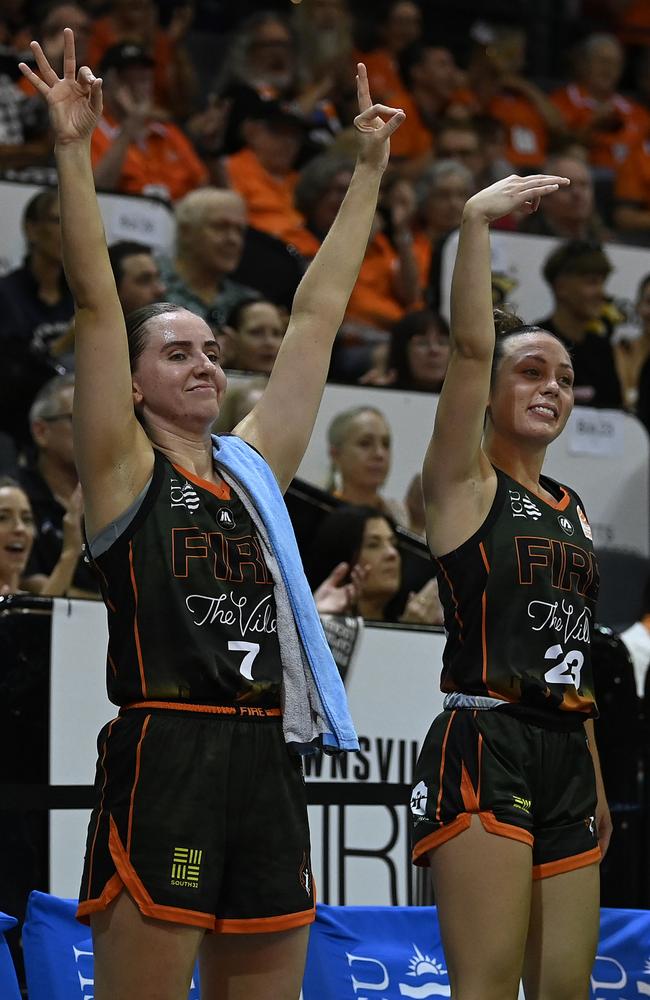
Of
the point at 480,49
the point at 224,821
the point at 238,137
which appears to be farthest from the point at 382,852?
the point at 480,49

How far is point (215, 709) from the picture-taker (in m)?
2.82

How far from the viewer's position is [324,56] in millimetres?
9969

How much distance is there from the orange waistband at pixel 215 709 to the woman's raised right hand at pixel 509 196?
1.12m

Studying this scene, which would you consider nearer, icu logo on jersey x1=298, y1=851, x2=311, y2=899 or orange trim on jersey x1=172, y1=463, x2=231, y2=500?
icu logo on jersey x1=298, y1=851, x2=311, y2=899

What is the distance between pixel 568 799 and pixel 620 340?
5.53 m

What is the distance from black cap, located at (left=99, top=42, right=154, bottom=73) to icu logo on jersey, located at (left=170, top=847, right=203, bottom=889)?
5.99m

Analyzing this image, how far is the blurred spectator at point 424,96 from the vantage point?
10469 millimetres

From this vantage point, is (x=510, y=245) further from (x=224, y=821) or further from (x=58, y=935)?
(x=224, y=821)

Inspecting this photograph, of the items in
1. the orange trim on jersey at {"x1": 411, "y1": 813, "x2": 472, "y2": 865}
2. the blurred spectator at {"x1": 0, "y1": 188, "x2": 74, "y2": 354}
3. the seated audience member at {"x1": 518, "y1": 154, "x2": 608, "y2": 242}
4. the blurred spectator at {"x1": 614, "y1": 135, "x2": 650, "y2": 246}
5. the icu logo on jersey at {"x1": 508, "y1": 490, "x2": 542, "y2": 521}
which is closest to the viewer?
the orange trim on jersey at {"x1": 411, "y1": 813, "x2": 472, "y2": 865}

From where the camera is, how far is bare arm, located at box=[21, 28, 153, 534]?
281cm

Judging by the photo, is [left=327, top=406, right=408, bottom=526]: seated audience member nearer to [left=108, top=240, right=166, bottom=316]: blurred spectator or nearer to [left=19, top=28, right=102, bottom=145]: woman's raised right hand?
[left=108, top=240, right=166, bottom=316]: blurred spectator

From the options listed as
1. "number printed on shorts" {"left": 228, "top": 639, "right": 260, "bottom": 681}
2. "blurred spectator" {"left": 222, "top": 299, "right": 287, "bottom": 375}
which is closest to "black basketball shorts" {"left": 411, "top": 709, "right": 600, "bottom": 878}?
"number printed on shorts" {"left": 228, "top": 639, "right": 260, "bottom": 681}

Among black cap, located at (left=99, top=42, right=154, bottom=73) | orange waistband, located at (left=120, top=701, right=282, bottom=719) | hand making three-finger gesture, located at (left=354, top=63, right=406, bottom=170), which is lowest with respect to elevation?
orange waistband, located at (left=120, top=701, right=282, bottom=719)

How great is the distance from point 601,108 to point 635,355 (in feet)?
11.4
